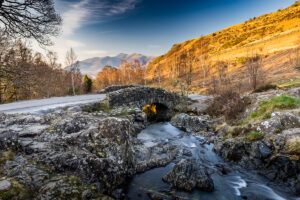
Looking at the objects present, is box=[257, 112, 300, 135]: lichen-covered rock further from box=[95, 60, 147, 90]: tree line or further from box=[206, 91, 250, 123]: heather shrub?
box=[95, 60, 147, 90]: tree line

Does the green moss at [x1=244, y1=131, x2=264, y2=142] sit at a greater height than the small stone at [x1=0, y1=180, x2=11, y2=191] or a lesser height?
lesser

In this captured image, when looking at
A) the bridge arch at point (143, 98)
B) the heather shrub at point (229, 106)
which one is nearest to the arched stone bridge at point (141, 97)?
the bridge arch at point (143, 98)

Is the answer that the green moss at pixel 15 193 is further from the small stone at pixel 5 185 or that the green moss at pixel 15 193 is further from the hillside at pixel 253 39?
the hillside at pixel 253 39

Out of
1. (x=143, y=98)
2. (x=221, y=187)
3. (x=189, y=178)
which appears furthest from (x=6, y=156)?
(x=143, y=98)

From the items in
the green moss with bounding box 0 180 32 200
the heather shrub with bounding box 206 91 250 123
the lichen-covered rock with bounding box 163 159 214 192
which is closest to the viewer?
the green moss with bounding box 0 180 32 200

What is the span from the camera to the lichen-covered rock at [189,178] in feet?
17.0

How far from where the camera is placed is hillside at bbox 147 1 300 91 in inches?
2254

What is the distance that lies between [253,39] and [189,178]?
8769 cm

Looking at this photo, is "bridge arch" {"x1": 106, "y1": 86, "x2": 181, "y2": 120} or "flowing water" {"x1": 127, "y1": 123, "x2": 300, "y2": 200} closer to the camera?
"flowing water" {"x1": 127, "y1": 123, "x2": 300, "y2": 200}

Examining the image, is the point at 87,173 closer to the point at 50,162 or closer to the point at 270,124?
the point at 50,162

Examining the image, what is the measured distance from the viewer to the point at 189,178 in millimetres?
5254

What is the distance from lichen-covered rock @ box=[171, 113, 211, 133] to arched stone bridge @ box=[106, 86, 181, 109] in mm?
3885

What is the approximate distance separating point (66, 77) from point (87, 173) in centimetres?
3897

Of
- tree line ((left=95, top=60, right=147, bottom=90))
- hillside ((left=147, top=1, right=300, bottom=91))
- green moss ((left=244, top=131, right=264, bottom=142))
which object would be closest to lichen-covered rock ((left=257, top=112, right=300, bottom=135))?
green moss ((left=244, top=131, right=264, bottom=142))
